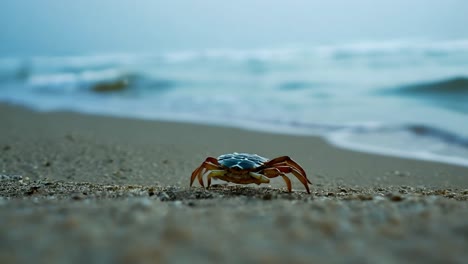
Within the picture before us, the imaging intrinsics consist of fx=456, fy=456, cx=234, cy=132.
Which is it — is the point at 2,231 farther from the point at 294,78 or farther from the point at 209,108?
the point at 294,78

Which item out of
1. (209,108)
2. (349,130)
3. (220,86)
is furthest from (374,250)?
(220,86)

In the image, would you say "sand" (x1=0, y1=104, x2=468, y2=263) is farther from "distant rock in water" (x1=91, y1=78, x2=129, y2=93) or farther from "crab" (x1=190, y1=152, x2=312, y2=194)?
"distant rock in water" (x1=91, y1=78, x2=129, y2=93)

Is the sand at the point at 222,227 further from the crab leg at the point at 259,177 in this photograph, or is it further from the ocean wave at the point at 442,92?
the ocean wave at the point at 442,92

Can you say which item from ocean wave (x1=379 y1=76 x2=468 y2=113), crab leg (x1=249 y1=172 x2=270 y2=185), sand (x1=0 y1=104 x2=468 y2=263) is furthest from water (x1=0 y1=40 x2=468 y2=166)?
sand (x1=0 y1=104 x2=468 y2=263)

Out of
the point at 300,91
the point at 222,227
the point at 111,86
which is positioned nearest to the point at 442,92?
the point at 300,91

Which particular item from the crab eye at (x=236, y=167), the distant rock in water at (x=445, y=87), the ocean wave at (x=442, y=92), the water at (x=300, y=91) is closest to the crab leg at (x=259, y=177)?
the crab eye at (x=236, y=167)

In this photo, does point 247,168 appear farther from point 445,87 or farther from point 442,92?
point 445,87
